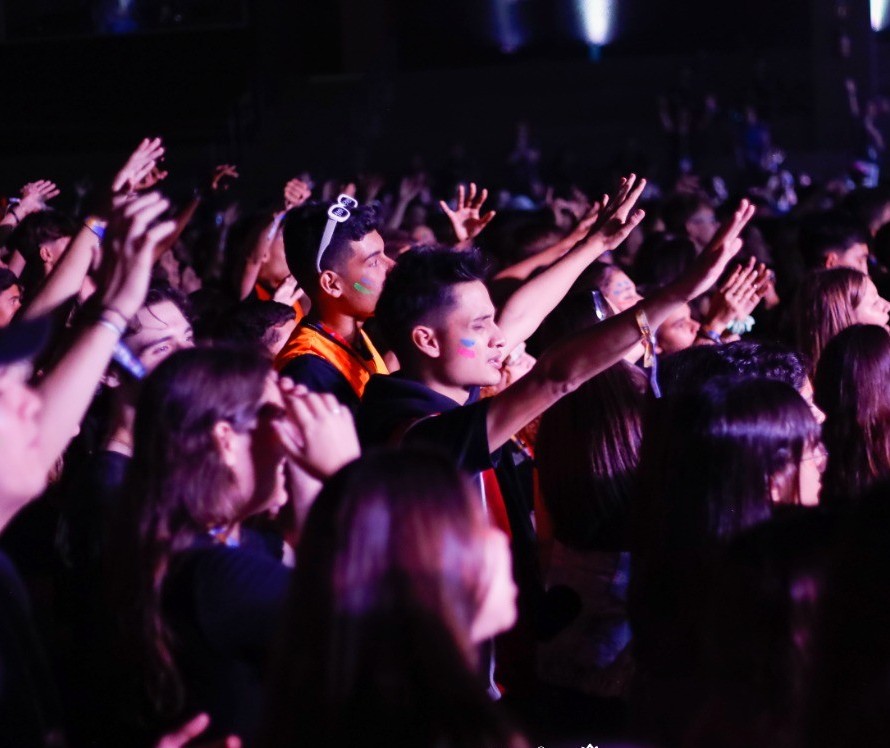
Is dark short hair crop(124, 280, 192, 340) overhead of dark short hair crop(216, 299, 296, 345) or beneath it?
overhead

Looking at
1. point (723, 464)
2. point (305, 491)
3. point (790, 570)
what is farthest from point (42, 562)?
point (790, 570)

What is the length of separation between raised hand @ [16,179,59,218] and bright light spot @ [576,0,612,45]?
1598 centimetres

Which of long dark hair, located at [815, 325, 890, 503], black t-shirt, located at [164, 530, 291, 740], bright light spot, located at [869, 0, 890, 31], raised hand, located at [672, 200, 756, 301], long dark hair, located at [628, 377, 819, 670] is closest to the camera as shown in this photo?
black t-shirt, located at [164, 530, 291, 740]

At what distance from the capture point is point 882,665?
1599 millimetres

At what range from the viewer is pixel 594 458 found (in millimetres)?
3096

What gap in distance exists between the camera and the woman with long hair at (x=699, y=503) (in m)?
2.16

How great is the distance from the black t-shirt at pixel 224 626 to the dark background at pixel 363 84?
1561 cm

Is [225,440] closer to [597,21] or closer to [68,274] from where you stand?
[68,274]

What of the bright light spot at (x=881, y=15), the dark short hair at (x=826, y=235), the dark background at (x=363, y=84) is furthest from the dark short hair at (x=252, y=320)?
the bright light spot at (x=881, y=15)

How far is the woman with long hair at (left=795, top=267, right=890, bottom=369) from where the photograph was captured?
4.17 metres

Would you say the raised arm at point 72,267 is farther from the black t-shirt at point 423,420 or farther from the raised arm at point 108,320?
the black t-shirt at point 423,420

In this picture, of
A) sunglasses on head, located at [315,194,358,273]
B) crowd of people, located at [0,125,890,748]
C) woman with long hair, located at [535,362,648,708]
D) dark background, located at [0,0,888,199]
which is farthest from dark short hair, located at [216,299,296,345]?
dark background, located at [0,0,888,199]

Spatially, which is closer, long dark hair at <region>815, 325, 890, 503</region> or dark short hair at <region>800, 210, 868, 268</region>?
long dark hair at <region>815, 325, 890, 503</region>

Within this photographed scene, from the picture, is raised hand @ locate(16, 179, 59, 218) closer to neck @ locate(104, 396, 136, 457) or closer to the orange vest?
the orange vest
